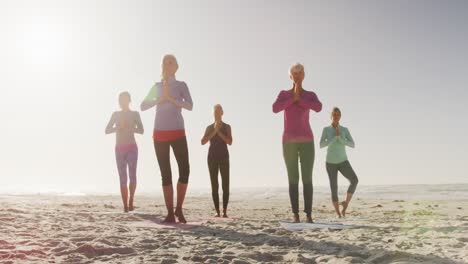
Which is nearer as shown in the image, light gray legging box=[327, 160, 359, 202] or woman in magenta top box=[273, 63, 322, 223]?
woman in magenta top box=[273, 63, 322, 223]

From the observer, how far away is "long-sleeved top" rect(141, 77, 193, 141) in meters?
6.29

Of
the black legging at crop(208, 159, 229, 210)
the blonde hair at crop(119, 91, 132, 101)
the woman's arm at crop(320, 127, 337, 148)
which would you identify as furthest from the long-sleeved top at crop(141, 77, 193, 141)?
the woman's arm at crop(320, 127, 337, 148)

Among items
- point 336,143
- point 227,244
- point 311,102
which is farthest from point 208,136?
point 227,244

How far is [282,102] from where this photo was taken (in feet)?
21.7

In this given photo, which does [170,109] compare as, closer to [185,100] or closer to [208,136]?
[185,100]

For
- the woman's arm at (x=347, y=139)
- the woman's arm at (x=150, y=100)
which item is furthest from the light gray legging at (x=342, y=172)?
the woman's arm at (x=150, y=100)

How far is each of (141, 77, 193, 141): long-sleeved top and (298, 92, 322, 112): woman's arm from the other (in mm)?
1666

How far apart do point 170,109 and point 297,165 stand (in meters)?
2.10

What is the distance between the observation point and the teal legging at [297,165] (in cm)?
657

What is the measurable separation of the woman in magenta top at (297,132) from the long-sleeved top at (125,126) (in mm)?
3600

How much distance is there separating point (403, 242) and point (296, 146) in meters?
2.64

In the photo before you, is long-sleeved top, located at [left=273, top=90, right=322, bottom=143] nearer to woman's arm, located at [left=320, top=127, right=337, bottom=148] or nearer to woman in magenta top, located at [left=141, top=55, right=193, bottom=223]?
woman in magenta top, located at [left=141, top=55, right=193, bottom=223]

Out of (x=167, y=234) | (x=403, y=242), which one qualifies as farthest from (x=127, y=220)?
(x=403, y=242)

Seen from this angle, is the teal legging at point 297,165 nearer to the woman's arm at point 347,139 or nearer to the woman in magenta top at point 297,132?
the woman in magenta top at point 297,132
